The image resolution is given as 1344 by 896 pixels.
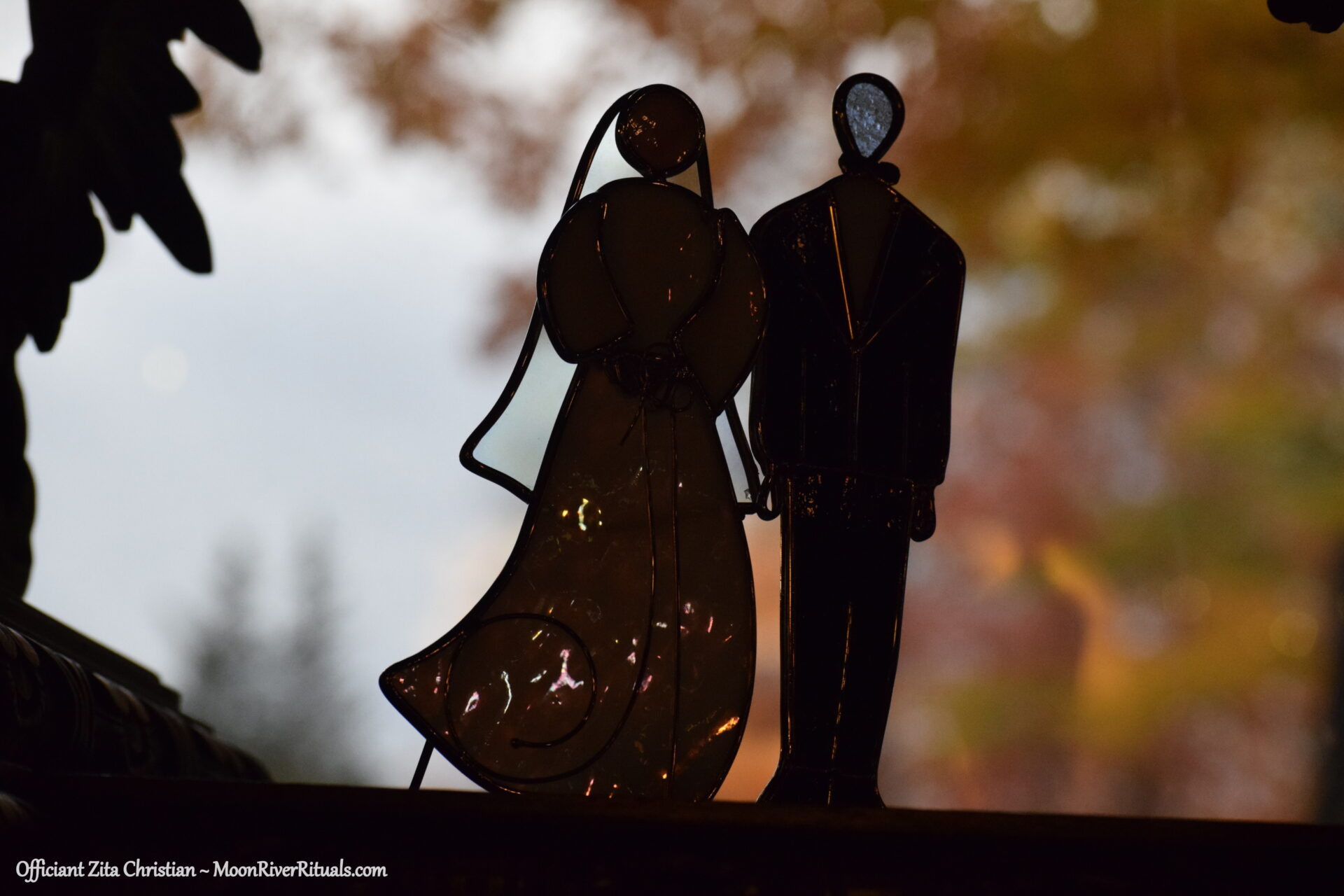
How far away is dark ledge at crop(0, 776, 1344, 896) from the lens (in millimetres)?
730

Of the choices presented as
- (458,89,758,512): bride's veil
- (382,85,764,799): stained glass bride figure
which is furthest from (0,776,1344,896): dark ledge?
(458,89,758,512): bride's veil

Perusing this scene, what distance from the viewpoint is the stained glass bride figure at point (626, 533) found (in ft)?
2.92

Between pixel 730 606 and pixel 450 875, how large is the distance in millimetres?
317

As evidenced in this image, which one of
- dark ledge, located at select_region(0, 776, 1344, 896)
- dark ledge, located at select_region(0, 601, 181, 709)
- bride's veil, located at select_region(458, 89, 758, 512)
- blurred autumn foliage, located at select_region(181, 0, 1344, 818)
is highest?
blurred autumn foliage, located at select_region(181, 0, 1344, 818)

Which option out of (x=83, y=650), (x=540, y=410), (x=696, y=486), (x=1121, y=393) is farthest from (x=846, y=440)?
(x=1121, y=393)

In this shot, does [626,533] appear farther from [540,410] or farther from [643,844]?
[643,844]

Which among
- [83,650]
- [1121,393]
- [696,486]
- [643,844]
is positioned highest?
[1121,393]

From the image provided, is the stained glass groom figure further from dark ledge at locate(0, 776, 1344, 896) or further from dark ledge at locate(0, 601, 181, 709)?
dark ledge at locate(0, 601, 181, 709)

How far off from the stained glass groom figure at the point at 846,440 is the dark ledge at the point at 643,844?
0.19m

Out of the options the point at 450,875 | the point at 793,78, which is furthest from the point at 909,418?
the point at 793,78

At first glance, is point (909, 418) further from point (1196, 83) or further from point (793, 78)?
point (1196, 83)

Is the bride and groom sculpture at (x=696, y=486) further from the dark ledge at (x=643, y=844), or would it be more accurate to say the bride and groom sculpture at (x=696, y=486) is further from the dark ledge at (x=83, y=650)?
the dark ledge at (x=83, y=650)

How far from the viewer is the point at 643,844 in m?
0.75

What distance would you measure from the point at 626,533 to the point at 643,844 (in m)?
0.26
